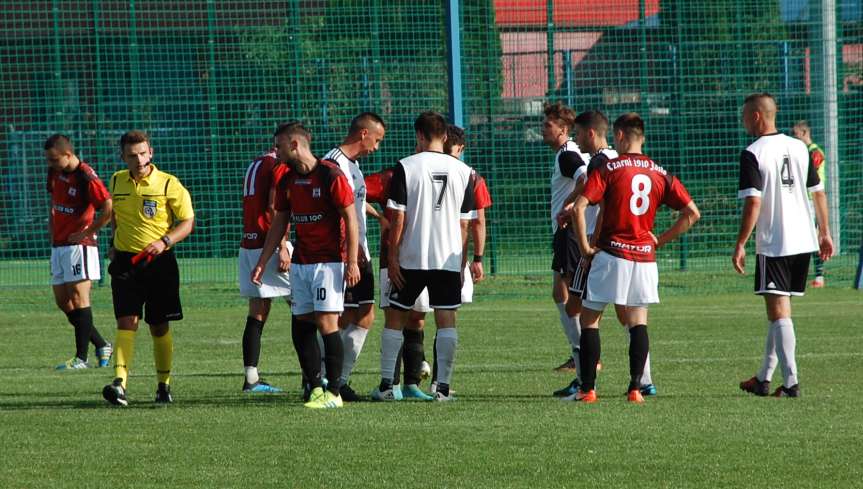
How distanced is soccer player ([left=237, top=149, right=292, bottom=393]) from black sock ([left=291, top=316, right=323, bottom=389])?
1.07m

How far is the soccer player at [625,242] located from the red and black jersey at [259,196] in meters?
2.58

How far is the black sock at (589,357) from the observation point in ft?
30.9

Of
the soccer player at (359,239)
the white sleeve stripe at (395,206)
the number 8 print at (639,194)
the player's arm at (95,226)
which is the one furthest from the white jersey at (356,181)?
the player's arm at (95,226)

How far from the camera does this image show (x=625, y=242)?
937 centimetres

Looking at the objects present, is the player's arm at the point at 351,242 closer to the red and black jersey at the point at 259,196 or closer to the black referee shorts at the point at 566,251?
the red and black jersey at the point at 259,196

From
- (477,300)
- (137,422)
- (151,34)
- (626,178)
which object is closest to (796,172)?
(626,178)

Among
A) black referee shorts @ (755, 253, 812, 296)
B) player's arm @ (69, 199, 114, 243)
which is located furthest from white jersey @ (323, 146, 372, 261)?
black referee shorts @ (755, 253, 812, 296)

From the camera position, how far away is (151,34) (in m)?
21.9

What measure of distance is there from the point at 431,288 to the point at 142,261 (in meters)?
2.12

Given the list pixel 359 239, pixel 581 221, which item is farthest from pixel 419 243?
pixel 581 221

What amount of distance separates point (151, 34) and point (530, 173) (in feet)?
21.6

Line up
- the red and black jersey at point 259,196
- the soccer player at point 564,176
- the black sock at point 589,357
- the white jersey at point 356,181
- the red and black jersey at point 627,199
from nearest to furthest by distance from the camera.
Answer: the red and black jersey at point 627,199, the black sock at point 589,357, the white jersey at point 356,181, the red and black jersey at point 259,196, the soccer player at point 564,176

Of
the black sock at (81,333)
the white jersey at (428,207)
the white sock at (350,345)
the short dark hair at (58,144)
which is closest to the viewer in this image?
the white jersey at (428,207)

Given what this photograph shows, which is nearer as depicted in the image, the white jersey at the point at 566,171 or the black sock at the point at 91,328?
the white jersey at the point at 566,171
